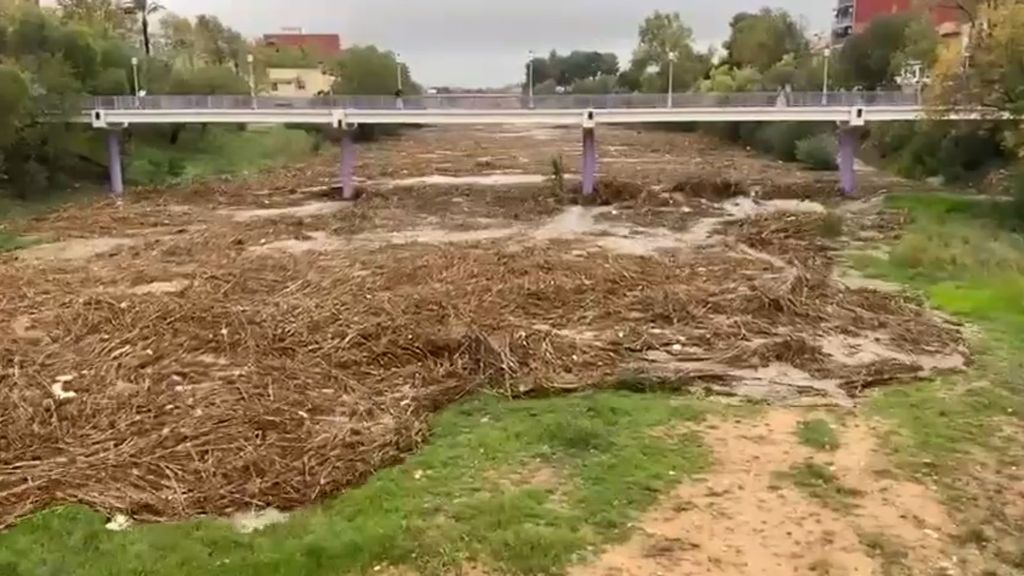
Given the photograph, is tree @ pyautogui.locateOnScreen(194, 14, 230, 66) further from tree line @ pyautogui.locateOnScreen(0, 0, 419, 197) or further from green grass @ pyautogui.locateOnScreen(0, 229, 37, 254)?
green grass @ pyautogui.locateOnScreen(0, 229, 37, 254)

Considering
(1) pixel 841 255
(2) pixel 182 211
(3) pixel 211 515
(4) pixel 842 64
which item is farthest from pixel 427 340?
→ (4) pixel 842 64

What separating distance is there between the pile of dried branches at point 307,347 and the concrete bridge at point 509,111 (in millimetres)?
16955

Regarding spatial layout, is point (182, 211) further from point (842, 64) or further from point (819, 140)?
point (842, 64)

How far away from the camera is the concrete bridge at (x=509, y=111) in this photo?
1640 inches

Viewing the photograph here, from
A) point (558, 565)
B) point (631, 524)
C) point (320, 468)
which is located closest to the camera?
point (558, 565)

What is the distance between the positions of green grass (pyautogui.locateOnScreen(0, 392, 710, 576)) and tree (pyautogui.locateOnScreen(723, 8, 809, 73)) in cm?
7037

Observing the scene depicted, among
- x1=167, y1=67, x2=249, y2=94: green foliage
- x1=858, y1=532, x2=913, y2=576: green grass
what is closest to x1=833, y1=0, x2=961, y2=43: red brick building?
x1=167, y1=67, x2=249, y2=94: green foliage

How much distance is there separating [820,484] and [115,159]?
38.5 meters

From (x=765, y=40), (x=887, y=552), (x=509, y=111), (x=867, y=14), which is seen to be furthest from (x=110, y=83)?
(x=867, y=14)

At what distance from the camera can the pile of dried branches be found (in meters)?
12.4

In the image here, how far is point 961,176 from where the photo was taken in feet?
133

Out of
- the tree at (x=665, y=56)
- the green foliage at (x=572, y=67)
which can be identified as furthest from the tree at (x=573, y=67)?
the tree at (x=665, y=56)

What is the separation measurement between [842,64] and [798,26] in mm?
24681

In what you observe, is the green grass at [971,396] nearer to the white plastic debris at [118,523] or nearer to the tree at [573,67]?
the white plastic debris at [118,523]
